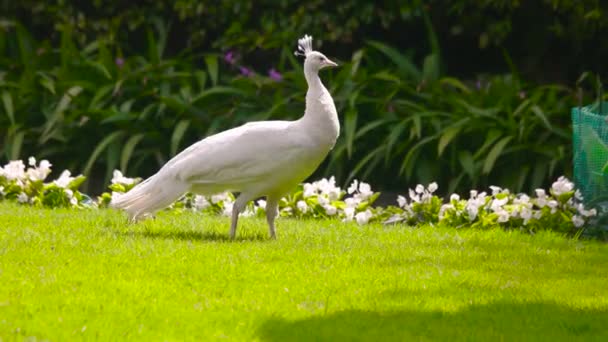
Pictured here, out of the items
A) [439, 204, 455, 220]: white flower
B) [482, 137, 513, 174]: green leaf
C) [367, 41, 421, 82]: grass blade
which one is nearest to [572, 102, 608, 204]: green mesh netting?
[439, 204, 455, 220]: white flower

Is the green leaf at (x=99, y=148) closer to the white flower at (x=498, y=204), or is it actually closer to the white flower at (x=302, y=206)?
the white flower at (x=302, y=206)

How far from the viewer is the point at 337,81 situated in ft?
31.1

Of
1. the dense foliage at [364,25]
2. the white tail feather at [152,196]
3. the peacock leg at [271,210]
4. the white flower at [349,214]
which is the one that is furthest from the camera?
the dense foliage at [364,25]

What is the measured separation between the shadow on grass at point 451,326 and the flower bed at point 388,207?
7.46ft

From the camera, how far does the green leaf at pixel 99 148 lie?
29.0ft

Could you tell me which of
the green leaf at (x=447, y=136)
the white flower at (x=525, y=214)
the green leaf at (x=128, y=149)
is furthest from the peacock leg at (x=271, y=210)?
the green leaf at (x=128, y=149)

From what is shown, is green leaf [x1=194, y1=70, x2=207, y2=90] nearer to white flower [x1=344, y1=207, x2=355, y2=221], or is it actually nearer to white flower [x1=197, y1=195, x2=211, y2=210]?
white flower [x1=197, y1=195, x2=211, y2=210]

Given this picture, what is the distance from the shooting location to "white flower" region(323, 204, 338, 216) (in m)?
7.46

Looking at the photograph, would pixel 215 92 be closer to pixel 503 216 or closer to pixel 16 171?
pixel 16 171

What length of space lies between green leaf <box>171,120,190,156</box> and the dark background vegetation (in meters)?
0.02

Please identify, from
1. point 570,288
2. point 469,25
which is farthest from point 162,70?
point 570,288

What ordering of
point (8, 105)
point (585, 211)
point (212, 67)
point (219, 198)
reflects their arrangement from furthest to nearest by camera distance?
point (212, 67), point (8, 105), point (219, 198), point (585, 211)

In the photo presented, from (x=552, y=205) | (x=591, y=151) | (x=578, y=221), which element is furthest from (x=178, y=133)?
(x=591, y=151)

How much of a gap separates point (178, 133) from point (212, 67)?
109 centimetres
